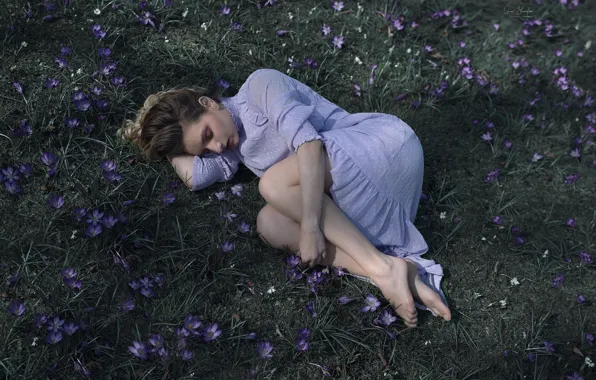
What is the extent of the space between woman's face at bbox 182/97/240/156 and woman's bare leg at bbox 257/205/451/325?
38cm

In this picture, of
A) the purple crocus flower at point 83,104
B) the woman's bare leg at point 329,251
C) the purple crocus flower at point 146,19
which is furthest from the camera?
the purple crocus flower at point 146,19

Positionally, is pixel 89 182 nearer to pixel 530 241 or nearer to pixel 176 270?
pixel 176 270

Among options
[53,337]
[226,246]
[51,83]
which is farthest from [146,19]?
[53,337]

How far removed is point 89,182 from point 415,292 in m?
1.65

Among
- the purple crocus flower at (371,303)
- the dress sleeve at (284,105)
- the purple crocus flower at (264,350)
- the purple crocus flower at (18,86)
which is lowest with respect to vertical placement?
the purple crocus flower at (264,350)

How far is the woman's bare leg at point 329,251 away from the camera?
9.40ft

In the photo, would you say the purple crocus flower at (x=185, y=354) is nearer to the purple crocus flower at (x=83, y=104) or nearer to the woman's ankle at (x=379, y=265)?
the woman's ankle at (x=379, y=265)

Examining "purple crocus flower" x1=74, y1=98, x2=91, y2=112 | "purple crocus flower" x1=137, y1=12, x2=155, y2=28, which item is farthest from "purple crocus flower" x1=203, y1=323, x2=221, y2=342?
"purple crocus flower" x1=137, y1=12, x2=155, y2=28

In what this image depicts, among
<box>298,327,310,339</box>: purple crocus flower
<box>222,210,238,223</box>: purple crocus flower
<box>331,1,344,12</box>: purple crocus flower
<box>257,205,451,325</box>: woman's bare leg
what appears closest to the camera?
<box>298,327,310,339</box>: purple crocus flower

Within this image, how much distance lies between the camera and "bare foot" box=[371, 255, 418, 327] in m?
2.79

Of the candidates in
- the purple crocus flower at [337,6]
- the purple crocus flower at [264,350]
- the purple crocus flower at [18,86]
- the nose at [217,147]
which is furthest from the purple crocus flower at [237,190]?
the purple crocus flower at [337,6]

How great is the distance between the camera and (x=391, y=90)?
12.9 feet

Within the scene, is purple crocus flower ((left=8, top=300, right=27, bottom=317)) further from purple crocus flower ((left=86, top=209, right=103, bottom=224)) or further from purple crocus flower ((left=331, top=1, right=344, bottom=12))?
purple crocus flower ((left=331, top=1, right=344, bottom=12))

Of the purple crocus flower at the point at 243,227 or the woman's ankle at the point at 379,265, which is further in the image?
the purple crocus flower at the point at 243,227
